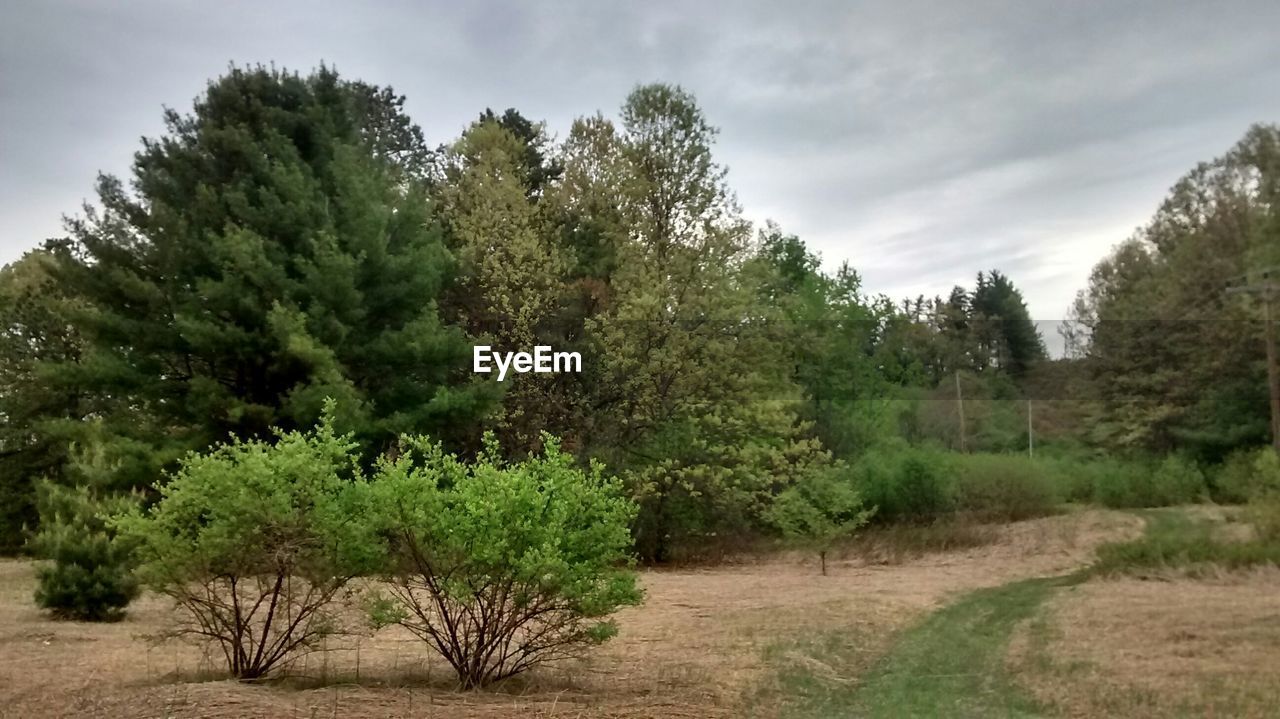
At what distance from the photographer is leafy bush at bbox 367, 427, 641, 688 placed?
696 centimetres

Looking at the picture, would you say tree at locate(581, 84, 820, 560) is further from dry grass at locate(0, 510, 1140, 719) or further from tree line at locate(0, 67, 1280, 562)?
dry grass at locate(0, 510, 1140, 719)

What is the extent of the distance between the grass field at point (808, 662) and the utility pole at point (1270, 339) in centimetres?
258

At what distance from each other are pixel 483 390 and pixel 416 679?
13.1 metres

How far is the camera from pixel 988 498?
28.4 m

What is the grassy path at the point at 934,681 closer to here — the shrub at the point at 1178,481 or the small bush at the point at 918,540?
the shrub at the point at 1178,481

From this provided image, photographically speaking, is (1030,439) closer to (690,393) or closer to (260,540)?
(690,393)

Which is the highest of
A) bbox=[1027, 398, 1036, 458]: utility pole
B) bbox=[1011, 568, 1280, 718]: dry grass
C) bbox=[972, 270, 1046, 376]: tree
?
bbox=[972, 270, 1046, 376]: tree

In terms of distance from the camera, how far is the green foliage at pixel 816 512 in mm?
20875

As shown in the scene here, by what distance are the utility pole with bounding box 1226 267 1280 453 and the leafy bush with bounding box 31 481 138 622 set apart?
15.6 m

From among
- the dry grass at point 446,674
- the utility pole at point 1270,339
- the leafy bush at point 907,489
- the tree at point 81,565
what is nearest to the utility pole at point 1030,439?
the leafy bush at point 907,489

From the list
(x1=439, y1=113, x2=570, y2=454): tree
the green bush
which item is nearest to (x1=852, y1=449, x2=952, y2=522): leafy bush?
(x1=439, y1=113, x2=570, y2=454): tree

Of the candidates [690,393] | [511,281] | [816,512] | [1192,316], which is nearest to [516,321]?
[511,281]

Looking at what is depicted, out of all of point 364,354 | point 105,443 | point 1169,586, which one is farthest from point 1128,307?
point 105,443

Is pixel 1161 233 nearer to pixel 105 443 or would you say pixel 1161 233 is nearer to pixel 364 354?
pixel 364 354
